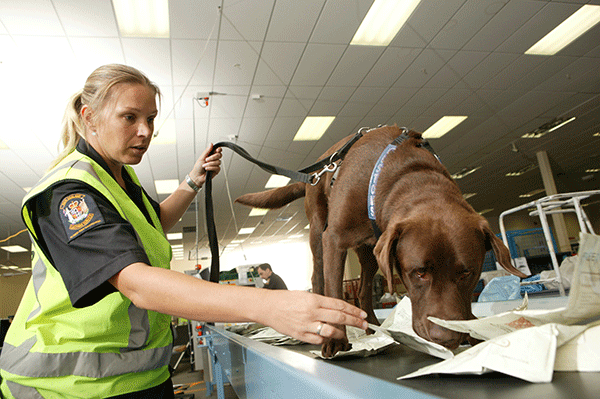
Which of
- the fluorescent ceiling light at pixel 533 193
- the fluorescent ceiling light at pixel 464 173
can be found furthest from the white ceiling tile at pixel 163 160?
the fluorescent ceiling light at pixel 533 193

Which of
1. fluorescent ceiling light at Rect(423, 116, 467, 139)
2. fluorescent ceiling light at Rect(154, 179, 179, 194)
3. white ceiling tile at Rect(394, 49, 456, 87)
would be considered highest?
fluorescent ceiling light at Rect(423, 116, 467, 139)

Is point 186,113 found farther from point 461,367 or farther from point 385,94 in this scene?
point 461,367

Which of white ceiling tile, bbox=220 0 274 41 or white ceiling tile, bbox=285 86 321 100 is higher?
white ceiling tile, bbox=285 86 321 100

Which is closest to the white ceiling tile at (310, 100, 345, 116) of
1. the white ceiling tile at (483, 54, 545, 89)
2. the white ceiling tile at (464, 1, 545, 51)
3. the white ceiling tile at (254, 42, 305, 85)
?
the white ceiling tile at (254, 42, 305, 85)

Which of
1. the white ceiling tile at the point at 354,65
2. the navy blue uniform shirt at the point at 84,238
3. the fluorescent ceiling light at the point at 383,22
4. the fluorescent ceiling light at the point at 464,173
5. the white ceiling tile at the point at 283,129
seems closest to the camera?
the navy blue uniform shirt at the point at 84,238

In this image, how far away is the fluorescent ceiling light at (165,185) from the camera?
9491 millimetres

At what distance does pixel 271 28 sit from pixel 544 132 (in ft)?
26.4

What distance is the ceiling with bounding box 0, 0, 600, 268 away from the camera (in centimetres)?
436

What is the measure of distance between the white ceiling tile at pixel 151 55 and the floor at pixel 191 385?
420cm

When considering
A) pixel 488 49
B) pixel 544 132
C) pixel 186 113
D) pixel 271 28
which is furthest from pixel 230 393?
pixel 544 132

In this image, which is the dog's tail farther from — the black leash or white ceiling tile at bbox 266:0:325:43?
white ceiling tile at bbox 266:0:325:43

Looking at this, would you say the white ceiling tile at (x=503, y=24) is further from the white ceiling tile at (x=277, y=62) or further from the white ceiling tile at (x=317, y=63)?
the white ceiling tile at (x=277, y=62)

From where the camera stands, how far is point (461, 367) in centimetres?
48

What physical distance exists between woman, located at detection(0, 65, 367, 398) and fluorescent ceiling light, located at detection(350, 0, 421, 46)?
13.7ft
